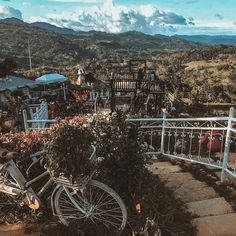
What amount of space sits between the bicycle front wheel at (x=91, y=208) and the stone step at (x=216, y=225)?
101cm

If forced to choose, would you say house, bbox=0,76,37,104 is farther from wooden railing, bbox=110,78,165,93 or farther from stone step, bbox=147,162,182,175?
stone step, bbox=147,162,182,175

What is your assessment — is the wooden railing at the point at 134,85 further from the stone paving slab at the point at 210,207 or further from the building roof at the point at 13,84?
the stone paving slab at the point at 210,207

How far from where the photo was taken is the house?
82.6 ft

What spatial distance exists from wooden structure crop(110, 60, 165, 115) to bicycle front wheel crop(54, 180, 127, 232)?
479 inches

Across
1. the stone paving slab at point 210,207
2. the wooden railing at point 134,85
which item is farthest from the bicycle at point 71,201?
the wooden railing at point 134,85

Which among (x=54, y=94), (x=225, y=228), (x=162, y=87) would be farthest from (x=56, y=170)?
(x=54, y=94)

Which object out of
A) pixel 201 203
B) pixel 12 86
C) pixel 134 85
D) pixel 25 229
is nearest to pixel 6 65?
pixel 12 86

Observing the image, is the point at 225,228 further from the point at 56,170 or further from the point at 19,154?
the point at 19,154

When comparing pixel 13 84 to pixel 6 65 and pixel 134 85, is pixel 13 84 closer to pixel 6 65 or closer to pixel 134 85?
pixel 6 65

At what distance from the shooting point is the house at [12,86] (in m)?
25.2

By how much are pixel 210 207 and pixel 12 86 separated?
Result: 23.6 m

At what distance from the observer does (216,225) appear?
4.73m

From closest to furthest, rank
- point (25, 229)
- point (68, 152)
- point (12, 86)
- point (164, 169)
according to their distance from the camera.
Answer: point (68, 152)
point (25, 229)
point (164, 169)
point (12, 86)

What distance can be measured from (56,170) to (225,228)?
2.26m
